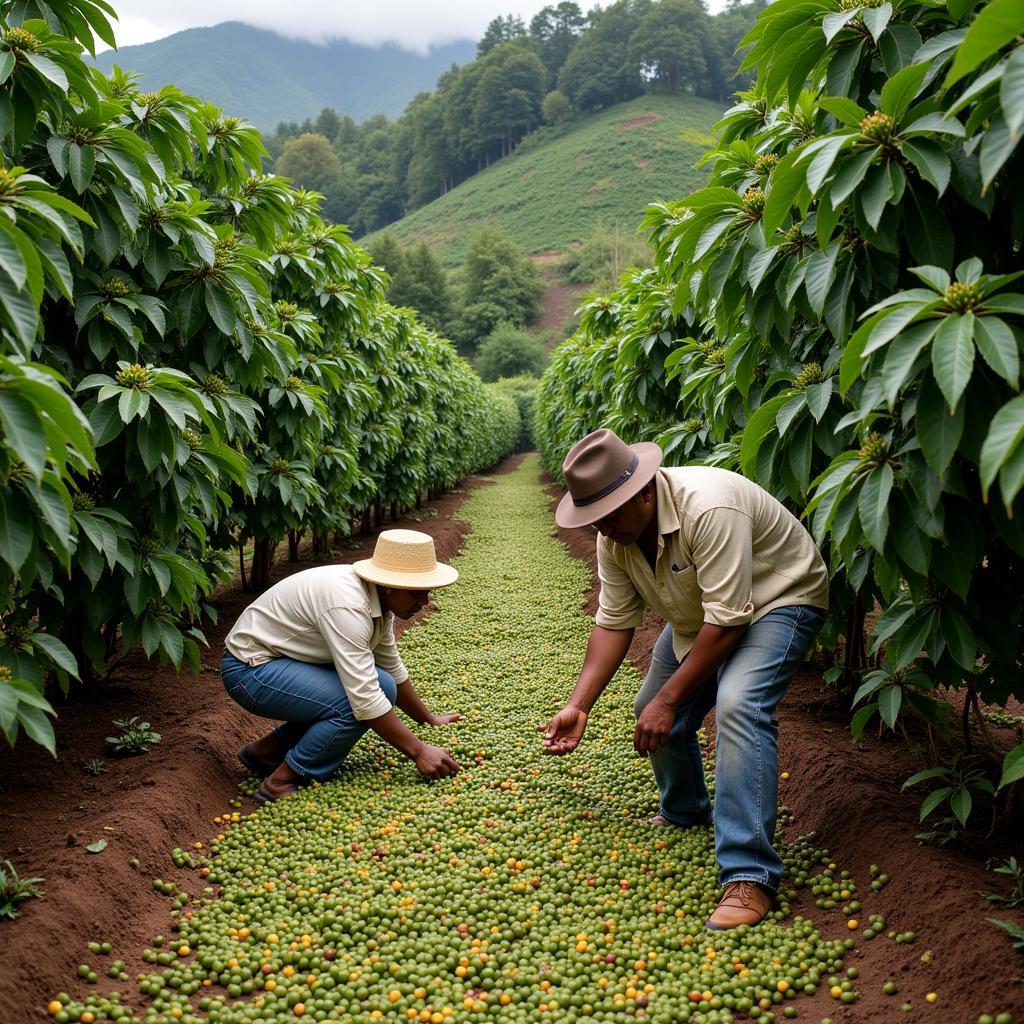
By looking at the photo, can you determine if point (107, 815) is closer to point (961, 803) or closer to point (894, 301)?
point (961, 803)

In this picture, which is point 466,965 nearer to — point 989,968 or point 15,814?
point 989,968

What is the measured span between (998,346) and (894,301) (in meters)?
0.29

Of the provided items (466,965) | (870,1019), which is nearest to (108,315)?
(466,965)

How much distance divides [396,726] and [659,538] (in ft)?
5.54

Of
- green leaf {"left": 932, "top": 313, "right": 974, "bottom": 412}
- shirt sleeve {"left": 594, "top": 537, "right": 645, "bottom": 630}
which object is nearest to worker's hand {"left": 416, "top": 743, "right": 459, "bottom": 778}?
shirt sleeve {"left": 594, "top": 537, "right": 645, "bottom": 630}

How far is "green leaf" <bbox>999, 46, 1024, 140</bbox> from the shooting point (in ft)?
5.41

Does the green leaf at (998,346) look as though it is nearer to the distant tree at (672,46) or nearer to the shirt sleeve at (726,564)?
the shirt sleeve at (726,564)

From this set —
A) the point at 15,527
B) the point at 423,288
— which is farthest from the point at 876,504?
the point at 423,288

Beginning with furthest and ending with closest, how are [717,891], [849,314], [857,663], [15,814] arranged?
1. [857,663]
2. [15,814]
3. [717,891]
4. [849,314]

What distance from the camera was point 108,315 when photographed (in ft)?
12.6

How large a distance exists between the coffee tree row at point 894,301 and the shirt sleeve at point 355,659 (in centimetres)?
198

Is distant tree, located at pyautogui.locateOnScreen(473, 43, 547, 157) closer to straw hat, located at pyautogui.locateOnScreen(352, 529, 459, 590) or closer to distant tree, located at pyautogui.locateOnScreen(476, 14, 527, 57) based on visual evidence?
distant tree, located at pyautogui.locateOnScreen(476, 14, 527, 57)

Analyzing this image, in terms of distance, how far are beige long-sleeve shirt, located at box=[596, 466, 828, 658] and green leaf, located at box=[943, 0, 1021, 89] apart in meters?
1.67

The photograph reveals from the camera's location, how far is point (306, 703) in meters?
4.18
